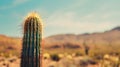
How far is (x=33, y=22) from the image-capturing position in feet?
38.2

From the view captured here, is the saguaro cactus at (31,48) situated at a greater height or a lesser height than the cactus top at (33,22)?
lesser

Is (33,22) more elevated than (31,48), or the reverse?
(33,22)

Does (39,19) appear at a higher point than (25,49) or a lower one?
higher

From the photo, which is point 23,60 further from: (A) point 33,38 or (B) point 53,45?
(B) point 53,45

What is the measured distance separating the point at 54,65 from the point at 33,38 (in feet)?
83.7

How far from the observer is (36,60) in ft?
36.8

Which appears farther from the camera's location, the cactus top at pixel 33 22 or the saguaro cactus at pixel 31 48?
the cactus top at pixel 33 22

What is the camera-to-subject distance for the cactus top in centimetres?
1147

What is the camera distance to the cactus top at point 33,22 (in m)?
11.5

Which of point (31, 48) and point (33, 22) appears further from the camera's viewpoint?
point (33, 22)

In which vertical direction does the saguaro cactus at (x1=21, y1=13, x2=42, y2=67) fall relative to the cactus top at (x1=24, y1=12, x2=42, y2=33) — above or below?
below

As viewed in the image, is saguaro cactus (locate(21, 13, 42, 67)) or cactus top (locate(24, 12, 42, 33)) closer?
saguaro cactus (locate(21, 13, 42, 67))

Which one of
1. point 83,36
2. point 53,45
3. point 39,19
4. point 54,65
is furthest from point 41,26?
point 83,36

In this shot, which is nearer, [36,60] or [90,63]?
[36,60]
